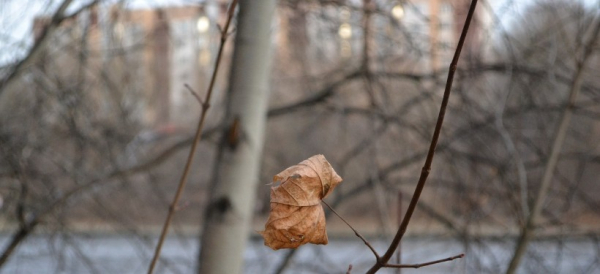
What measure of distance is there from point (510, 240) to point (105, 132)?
128 inches

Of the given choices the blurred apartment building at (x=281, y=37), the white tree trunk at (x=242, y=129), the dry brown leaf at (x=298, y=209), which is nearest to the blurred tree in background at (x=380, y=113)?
the blurred apartment building at (x=281, y=37)

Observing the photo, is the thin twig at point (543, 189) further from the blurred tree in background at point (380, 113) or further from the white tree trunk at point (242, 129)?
the white tree trunk at point (242, 129)

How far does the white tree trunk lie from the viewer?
2.02 m

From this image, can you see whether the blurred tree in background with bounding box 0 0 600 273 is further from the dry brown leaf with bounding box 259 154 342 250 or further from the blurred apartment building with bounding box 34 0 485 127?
the dry brown leaf with bounding box 259 154 342 250

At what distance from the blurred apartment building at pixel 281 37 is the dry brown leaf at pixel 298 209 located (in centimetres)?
346

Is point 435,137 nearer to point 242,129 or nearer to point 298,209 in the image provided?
point 298,209

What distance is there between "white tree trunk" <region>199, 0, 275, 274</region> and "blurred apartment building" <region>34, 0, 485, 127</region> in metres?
2.20

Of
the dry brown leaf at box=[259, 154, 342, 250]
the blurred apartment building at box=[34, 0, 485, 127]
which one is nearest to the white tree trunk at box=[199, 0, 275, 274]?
the dry brown leaf at box=[259, 154, 342, 250]

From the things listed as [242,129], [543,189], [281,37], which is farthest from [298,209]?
[281,37]

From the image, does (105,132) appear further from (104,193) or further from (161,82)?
(161,82)

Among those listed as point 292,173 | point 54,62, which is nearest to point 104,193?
point 54,62

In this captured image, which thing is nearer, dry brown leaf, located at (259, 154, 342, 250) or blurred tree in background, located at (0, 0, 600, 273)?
dry brown leaf, located at (259, 154, 342, 250)

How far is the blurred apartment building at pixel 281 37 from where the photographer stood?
493cm

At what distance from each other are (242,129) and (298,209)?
1207 millimetres
